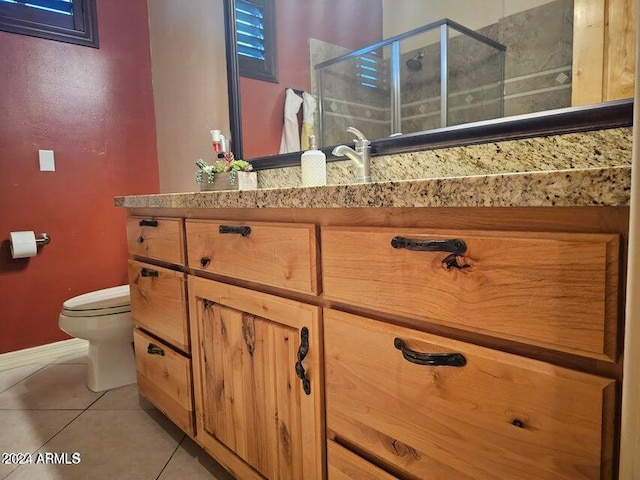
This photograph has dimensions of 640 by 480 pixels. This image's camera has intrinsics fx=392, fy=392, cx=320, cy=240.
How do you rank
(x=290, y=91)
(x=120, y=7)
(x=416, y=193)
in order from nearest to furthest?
(x=416, y=193), (x=290, y=91), (x=120, y=7)

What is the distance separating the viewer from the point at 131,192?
252 centimetres

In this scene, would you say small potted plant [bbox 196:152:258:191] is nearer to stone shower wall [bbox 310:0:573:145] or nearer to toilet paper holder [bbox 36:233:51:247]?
stone shower wall [bbox 310:0:573:145]

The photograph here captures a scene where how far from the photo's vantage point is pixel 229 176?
164 cm

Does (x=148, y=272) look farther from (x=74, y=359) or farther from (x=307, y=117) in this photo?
(x=74, y=359)

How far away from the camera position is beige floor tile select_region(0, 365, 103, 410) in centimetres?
175

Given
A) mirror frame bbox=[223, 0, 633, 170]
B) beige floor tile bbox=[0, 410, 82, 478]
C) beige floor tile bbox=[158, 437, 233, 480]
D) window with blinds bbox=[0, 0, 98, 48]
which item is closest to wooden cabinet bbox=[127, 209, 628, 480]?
beige floor tile bbox=[158, 437, 233, 480]

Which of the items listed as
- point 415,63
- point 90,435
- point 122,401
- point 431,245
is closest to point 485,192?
point 431,245

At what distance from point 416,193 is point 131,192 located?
2371 mm

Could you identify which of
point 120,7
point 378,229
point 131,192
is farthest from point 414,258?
point 120,7

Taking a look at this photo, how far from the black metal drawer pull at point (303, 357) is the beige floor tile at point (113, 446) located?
0.80 metres

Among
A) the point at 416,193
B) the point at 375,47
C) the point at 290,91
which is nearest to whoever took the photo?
the point at 416,193

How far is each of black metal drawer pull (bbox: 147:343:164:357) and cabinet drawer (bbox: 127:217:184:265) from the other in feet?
1.04

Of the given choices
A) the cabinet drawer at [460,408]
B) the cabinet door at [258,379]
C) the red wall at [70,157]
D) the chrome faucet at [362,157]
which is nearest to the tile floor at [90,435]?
the cabinet door at [258,379]

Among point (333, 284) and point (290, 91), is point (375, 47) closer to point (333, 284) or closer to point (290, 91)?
point (290, 91)
